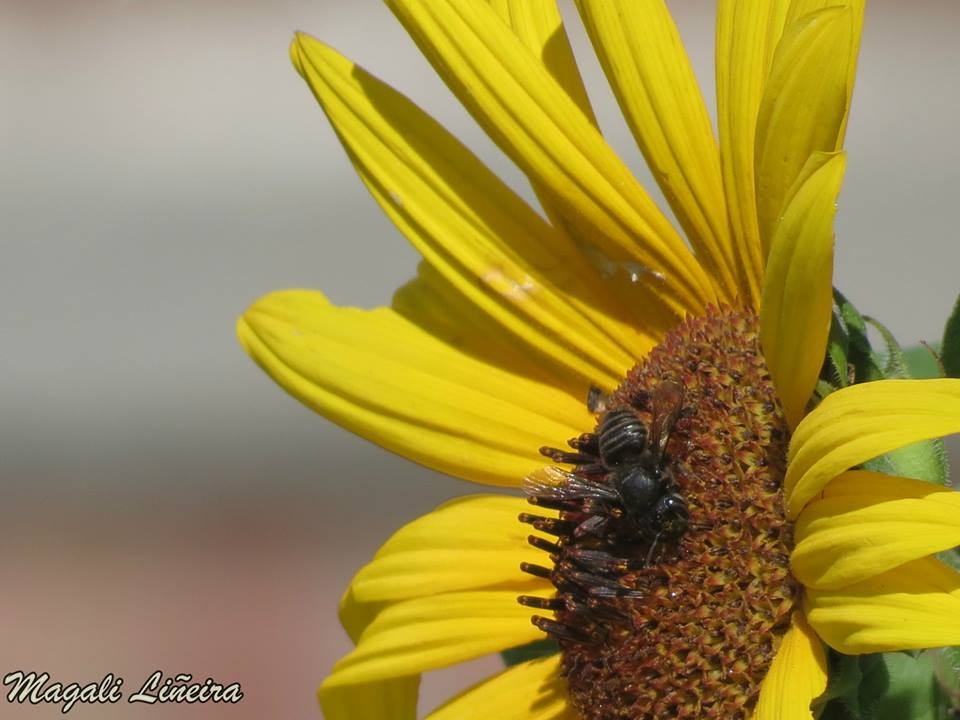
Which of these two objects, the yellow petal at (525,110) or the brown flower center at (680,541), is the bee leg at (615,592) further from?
the yellow petal at (525,110)

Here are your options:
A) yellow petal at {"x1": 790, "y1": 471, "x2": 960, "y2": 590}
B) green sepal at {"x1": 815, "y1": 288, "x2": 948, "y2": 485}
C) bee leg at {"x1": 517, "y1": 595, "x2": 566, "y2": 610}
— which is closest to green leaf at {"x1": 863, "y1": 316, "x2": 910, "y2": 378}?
green sepal at {"x1": 815, "y1": 288, "x2": 948, "y2": 485}

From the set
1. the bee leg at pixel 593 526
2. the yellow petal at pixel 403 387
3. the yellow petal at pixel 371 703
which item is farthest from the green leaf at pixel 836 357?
the yellow petal at pixel 371 703

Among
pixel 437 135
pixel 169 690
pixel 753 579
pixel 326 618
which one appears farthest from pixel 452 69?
pixel 326 618

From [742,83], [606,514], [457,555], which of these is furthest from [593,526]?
[742,83]

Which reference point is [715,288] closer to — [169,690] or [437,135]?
[437,135]

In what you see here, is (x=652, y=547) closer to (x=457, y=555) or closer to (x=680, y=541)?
(x=680, y=541)

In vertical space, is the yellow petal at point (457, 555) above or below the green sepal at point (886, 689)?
above
